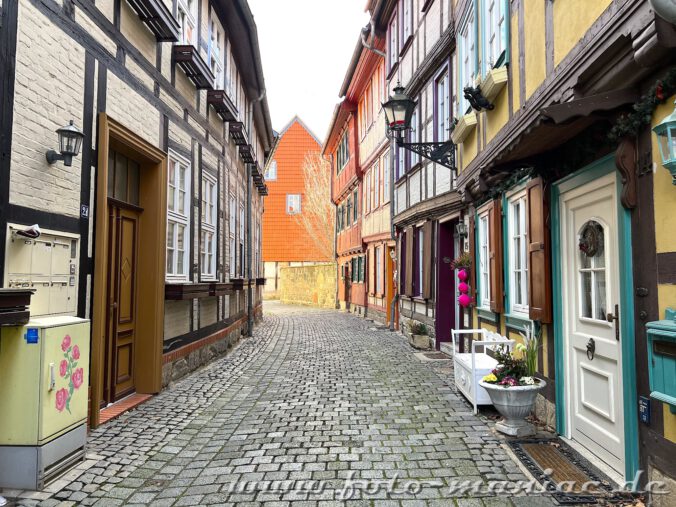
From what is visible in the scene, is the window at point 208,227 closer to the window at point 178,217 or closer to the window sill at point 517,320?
the window at point 178,217

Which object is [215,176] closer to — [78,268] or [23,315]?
[78,268]

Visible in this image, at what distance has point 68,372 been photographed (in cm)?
364

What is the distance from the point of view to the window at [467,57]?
6797 millimetres

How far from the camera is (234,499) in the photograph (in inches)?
→ 127

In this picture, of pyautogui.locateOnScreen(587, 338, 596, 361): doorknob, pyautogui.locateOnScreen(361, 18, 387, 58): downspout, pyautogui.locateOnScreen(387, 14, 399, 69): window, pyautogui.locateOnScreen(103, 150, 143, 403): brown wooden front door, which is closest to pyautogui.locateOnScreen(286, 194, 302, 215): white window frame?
pyautogui.locateOnScreen(361, 18, 387, 58): downspout

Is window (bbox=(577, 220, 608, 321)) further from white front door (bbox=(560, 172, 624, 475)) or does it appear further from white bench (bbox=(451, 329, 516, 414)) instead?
white bench (bbox=(451, 329, 516, 414))

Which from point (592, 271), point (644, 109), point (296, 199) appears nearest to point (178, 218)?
point (592, 271)

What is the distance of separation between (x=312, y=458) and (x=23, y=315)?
7.61 ft

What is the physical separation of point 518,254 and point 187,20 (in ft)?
18.2

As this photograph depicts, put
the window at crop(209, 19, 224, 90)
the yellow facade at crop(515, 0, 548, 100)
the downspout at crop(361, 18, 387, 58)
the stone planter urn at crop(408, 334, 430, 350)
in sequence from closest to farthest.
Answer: the yellow facade at crop(515, 0, 548, 100) → the window at crop(209, 19, 224, 90) → the stone planter urn at crop(408, 334, 430, 350) → the downspout at crop(361, 18, 387, 58)

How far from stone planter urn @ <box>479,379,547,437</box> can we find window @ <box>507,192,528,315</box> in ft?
3.76

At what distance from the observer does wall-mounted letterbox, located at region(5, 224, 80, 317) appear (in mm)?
3473

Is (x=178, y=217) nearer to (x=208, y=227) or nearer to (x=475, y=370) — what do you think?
(x=208, y=227)

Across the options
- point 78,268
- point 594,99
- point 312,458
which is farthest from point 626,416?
point 78,268
